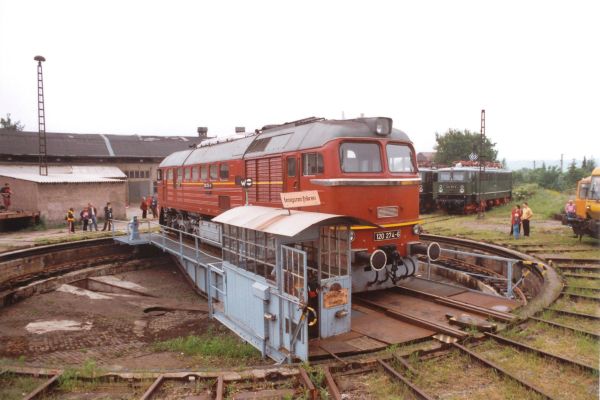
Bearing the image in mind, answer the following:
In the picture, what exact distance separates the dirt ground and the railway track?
208 centimetres

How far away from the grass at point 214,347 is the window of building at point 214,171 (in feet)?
20.4

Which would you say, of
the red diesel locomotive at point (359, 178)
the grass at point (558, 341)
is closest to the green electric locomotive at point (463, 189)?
the red diesel locomotive at point (359, 178)

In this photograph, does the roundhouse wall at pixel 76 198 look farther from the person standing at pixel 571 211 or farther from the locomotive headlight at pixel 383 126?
the person standing at pixel 571 211

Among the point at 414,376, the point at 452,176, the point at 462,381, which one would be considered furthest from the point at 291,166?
the point at 452,176

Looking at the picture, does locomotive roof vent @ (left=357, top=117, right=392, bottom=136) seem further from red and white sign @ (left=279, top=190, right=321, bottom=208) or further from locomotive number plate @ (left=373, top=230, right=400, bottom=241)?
red and white sign @ (left=279, top=190, right=321, bottom=208)

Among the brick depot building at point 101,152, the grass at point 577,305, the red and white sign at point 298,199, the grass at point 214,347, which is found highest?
the brick depot building at point 101,152

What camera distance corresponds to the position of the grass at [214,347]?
971 cm

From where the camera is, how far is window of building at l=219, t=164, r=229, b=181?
1565 cm

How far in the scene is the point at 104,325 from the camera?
13.9 metres

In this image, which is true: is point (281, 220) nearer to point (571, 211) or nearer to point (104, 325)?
point (104, 325)

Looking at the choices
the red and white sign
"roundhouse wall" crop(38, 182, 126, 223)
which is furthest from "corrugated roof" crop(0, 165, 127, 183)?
the red and white sign

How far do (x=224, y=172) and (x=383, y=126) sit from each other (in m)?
6.78

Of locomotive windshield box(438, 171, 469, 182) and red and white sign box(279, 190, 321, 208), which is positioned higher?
locomotive windshield box(438, 171, 469, 182)

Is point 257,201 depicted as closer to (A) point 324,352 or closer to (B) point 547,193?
(A) point 324,352
